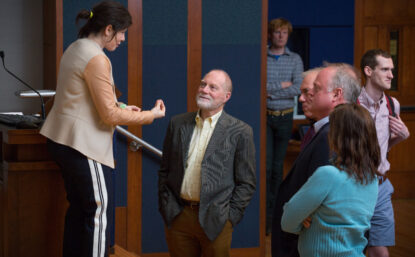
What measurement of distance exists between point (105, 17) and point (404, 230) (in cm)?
367

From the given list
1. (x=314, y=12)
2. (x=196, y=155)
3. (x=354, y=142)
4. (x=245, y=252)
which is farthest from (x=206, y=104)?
(x=314, y=12)

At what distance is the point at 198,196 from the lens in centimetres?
302

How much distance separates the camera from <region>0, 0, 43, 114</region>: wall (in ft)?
18.4

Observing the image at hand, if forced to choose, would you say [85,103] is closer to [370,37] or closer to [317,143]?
[317,143]

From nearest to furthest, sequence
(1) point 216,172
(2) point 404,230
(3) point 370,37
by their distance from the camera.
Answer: (1) point 216,172 < (2) point 404,230 < (3) point 370,37

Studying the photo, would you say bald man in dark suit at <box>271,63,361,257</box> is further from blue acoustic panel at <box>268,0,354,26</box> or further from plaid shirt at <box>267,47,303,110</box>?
blue acoustic panel at <box>268,0,354,26</box>

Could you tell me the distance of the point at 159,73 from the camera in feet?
14.0

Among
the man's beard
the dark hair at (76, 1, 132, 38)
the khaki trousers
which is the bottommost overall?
the khaki trousers

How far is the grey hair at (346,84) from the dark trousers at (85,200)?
45.2 inches

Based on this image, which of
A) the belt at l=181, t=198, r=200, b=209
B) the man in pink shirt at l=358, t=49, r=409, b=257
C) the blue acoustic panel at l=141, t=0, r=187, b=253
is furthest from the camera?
the blue acoustic panel at l=141, t=0, r=187, b=253

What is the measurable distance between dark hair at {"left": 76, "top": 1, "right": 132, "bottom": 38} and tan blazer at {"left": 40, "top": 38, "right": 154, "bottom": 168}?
86 mm

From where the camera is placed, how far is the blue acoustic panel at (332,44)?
6.73 metres

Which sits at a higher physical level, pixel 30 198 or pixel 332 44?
pixel 332 44

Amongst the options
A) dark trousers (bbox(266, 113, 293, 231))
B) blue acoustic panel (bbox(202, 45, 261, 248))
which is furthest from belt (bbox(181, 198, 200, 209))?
dark trousers (bbox(266, 113, 293, 231))
